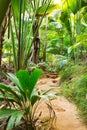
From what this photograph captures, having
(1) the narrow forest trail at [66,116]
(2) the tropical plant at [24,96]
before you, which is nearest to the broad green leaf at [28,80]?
(2) the tropical plant at [24,96]

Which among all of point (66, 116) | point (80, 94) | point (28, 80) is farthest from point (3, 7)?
point (80, 94)

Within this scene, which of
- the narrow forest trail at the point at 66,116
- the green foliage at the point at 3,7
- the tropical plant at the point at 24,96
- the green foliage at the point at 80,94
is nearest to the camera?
the green foliage at the point at 3,7

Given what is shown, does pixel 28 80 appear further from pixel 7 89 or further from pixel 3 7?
pixel 3 7

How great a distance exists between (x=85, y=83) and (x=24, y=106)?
3.58 ft

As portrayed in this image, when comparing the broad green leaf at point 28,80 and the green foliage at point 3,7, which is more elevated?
the green foliage at point 3,7

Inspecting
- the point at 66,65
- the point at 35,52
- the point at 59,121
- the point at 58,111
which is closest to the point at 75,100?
the point at 58,111

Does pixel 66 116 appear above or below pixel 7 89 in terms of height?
below

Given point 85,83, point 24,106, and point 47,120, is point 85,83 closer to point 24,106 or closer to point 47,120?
point 47,120


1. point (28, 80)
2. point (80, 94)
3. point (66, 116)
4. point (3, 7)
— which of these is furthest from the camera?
point (80, 94)

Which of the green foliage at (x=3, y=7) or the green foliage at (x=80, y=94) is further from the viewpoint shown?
the green foliage at (x=80, y=94)

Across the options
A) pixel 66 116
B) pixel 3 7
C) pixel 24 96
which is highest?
pixel 3 7

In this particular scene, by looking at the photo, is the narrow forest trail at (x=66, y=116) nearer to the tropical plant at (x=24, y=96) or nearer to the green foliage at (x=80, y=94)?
the green foliage at (x=80, y=94)

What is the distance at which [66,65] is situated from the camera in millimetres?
4477

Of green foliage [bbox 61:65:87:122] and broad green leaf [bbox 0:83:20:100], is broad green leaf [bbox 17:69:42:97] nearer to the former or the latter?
broad green leaf [bbox 0:83:20:100]
